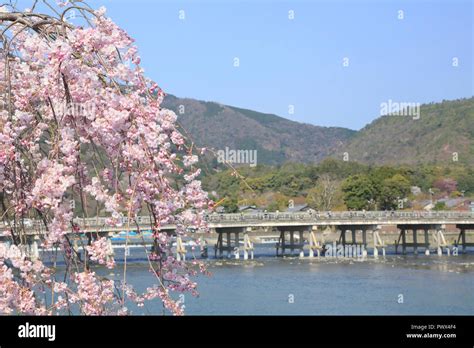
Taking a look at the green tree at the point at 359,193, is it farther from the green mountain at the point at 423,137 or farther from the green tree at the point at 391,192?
the green mountain at the point at 423,137

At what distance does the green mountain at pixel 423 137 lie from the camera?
305ft

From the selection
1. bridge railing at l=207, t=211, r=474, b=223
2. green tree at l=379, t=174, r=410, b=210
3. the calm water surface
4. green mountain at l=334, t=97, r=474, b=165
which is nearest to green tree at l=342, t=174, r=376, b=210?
green tree at l=379, t=174, r=410, b=210

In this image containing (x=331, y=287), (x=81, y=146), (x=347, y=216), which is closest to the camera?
(x=81, y=146)

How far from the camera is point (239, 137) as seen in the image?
637 ft

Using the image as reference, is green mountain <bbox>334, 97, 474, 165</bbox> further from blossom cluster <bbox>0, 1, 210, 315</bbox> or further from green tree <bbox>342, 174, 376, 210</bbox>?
blossom cluster <bbox>0, 1, 210, 315</bbox>

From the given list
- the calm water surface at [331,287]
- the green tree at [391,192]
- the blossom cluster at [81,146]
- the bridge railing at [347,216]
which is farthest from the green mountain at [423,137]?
the blossom cluster at [81,146]

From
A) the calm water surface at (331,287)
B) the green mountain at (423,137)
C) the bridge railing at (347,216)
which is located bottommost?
the calm water surface at (331,287)

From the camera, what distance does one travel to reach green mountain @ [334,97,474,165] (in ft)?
305

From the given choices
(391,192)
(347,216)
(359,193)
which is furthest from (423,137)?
(347,216)

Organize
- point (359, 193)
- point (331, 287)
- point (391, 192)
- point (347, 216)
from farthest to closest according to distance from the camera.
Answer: point (391, 192), point (359, 193), point (347, 216), point (331, 287)

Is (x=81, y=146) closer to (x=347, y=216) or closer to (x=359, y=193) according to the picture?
(x=347, y=216)

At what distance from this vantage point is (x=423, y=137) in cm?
10375

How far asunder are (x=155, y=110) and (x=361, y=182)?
46229 millimetres
